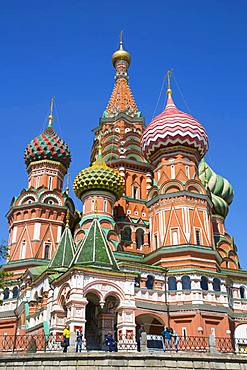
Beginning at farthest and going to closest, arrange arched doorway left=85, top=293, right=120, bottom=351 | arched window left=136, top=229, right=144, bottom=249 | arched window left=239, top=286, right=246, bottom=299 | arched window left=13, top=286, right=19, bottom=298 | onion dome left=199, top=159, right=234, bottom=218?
onion dome left=199, top=159, right=234, bottom=218
arched window left=136, top=229, right=144, bottom=249
arched window left=13, top=286, right=19, bottom=298
arched window left=239, top=286, right=246, bottom=299
arched doorway left=85, top=293, right=120, bottom=351

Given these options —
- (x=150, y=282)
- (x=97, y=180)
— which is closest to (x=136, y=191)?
(x=97, y=180)

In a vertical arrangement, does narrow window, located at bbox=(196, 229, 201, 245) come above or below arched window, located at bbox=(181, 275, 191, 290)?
above

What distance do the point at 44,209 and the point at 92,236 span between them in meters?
9.35

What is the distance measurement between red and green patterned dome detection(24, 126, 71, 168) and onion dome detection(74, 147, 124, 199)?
514 centimetres

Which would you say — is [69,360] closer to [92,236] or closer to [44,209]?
[92,236]

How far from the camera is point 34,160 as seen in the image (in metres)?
33.5

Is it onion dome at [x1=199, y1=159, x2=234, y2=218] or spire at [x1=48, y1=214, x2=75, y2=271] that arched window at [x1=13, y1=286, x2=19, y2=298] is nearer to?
spire at [x1=48, y1=214, x2=75, y2=271]

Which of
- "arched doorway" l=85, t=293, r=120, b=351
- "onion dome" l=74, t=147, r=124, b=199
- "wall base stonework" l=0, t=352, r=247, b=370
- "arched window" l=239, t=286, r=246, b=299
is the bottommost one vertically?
"wall base stonework" l=0, t=352, r=247, b=370

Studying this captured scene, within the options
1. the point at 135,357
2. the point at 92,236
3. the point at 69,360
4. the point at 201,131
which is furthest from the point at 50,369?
the point at 201,131

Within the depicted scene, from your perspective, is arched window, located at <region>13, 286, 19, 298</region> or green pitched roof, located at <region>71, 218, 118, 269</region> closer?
green pitched roof, located at <region>71, 218, 118, 269</region>

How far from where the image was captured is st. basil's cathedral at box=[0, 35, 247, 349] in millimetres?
20516

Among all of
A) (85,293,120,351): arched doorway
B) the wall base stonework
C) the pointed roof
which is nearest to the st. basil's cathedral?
(85,293,120,351): arched doorway

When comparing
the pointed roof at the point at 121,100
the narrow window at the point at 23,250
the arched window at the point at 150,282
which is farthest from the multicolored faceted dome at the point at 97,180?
the pointed roof at the point at 121,100

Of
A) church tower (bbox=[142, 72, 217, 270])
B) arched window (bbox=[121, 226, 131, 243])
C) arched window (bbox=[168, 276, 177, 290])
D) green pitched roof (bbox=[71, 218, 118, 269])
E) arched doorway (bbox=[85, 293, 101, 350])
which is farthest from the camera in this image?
arched window (bbox=[121, 226, 131, 243])
